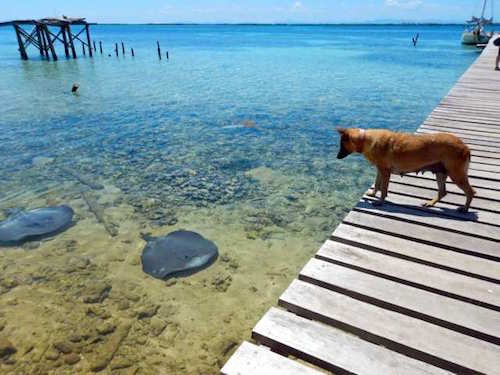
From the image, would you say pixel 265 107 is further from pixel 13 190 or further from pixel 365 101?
pixel 13 190

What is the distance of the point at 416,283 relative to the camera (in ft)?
10.6

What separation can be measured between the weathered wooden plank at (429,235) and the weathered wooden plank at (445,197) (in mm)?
887

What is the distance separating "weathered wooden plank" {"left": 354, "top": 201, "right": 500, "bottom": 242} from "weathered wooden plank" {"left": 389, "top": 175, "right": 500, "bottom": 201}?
81cm

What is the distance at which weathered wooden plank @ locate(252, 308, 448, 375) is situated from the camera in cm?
242

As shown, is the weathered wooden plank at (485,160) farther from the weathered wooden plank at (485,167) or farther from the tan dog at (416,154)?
the tan dog at (416,154)

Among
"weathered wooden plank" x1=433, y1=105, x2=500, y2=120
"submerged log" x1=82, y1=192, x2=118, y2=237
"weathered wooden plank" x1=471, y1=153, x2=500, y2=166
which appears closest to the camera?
"weathered wooden plank" x1=471, y1=153, x2=500, y2=166

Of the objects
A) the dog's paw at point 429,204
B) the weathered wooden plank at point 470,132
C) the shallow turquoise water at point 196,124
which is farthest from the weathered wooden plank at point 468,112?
the dog's paw at point 429,204

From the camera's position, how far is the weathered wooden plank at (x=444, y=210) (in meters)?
4.34

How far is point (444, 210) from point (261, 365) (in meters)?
3.47

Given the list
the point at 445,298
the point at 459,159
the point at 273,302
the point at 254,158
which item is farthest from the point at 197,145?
the point at 445,298

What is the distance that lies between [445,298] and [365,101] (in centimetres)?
1793

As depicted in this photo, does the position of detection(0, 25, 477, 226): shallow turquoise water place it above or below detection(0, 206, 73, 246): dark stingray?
above

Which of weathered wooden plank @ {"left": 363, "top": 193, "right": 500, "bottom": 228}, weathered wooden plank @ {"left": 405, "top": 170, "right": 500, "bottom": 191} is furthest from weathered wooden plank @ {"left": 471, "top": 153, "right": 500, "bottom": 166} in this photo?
weathered wooden plank @ {"left": 363, "top": 193, "right": 500, "bottom": 228}

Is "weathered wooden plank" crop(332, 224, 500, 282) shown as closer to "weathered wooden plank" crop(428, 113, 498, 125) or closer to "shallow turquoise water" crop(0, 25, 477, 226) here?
"shallow turquoise water" crop(0, 25, 477, 226)
